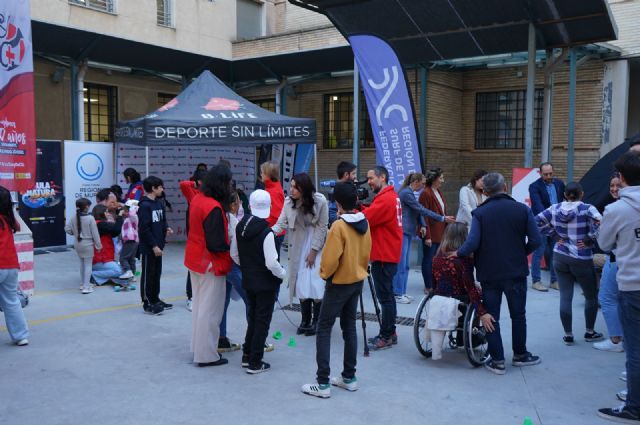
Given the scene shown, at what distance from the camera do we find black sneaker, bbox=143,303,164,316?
284 inches

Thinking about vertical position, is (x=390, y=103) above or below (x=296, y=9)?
below

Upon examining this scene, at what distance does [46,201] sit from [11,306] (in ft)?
21.8

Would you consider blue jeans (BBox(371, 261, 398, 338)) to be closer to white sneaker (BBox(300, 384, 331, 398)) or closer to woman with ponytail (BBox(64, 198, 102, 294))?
white sneaker (BBox(300, 384, 331, 398))

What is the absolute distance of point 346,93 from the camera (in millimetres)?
18281

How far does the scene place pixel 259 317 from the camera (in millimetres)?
5020

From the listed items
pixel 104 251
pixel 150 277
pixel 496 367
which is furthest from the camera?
pixel 104 251

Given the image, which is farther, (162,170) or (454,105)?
(454,105)

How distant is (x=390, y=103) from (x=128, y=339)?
542cm

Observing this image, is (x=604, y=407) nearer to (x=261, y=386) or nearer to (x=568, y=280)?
(x=568, y=280)

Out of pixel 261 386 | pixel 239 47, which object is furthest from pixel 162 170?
pixel 261 386

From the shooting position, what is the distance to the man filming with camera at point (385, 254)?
5.90 metres

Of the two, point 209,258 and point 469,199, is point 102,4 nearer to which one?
point 469,199

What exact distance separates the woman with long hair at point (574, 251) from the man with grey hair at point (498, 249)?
3.50 feet

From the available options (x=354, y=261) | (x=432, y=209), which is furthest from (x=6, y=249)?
(x=432, y=209)
